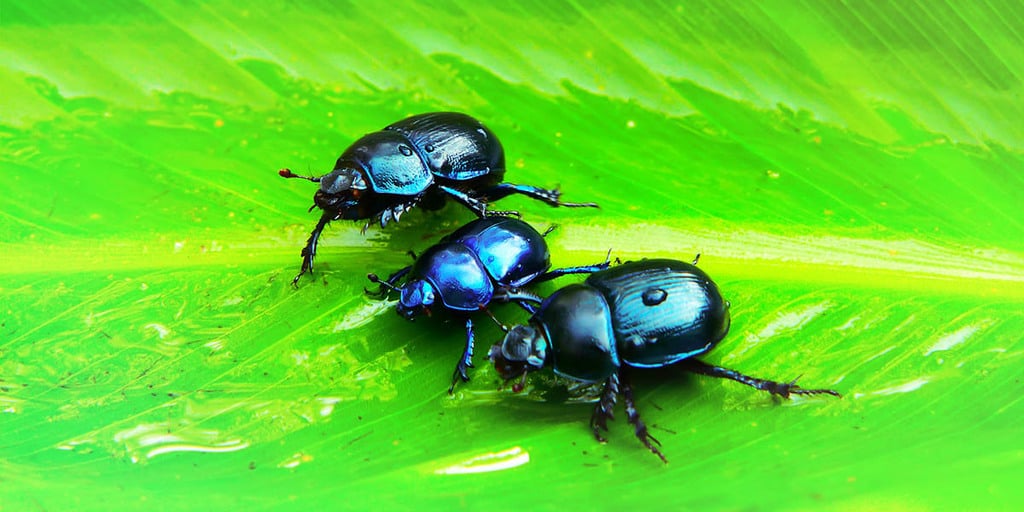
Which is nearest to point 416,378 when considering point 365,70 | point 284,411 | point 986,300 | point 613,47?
point 284,411

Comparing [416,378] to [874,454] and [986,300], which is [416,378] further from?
[986,300]

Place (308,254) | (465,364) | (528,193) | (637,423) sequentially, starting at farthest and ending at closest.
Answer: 1. (528,193)
2. (308,254)
3. (465,364)
4. (637,423)

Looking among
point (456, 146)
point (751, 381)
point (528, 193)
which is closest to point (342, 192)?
point (456, 146)

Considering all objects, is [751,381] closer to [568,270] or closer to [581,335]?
[581,335]

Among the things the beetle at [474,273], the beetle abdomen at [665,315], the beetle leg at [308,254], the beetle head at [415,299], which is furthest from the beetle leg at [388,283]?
the beetle abdomen at [665,315]

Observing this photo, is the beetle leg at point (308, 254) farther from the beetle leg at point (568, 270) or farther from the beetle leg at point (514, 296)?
the beetle leg at point (568, 270)

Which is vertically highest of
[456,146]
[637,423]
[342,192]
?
[456,146]
